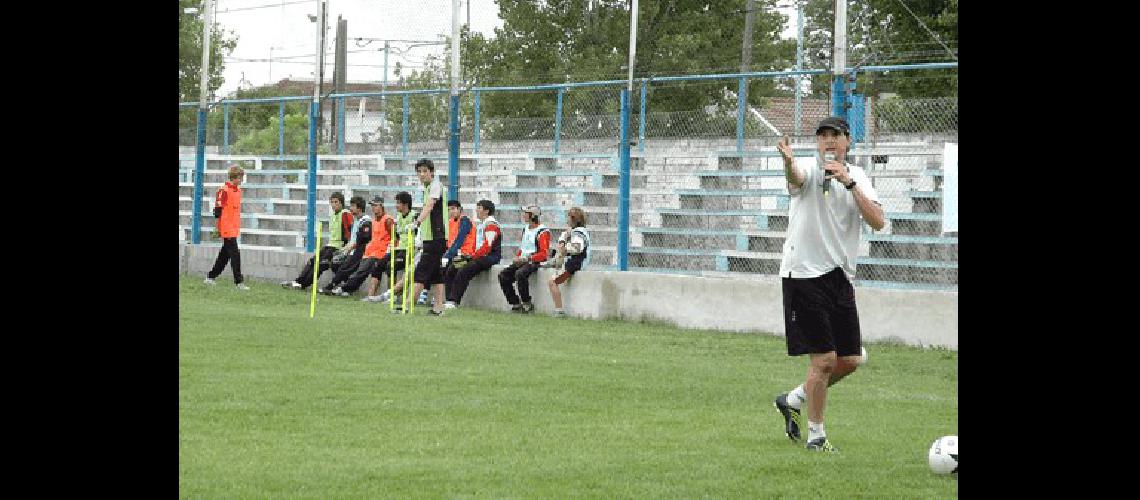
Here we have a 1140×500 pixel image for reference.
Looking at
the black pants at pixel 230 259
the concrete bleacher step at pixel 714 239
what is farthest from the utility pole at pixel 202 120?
the concrete bleacher step at pixel 714 239

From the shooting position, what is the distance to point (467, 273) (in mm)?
23625

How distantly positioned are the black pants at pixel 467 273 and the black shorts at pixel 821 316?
1396 cm

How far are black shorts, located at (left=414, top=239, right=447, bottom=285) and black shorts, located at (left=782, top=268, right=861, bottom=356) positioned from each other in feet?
38.5

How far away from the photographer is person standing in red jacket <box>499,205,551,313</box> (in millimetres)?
22859

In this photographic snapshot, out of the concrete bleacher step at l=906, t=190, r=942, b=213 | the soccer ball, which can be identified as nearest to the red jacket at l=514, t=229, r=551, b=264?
the concrete bleacher step at l=906, t=190, r=942, b=213

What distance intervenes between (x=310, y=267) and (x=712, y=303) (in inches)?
344

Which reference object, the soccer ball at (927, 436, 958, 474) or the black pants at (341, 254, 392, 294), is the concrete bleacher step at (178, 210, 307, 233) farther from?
the soccer ball at (927, 436, 958, 474)

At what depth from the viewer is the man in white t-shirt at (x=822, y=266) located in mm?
9703

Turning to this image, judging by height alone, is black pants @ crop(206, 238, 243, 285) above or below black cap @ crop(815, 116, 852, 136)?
below

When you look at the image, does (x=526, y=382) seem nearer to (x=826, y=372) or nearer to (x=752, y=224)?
(x=826, y=372)

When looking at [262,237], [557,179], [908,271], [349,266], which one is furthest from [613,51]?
[262,237]

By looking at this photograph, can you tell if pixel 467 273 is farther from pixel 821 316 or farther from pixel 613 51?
pixel 821 316

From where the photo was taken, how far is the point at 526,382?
13.4 meters
